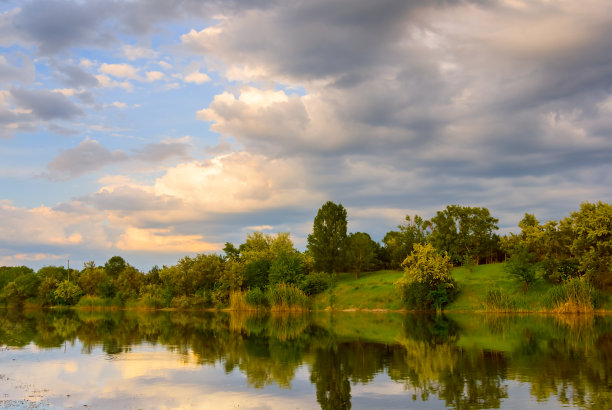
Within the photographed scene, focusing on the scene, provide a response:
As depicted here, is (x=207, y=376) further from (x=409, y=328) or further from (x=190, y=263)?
(x=190, y=263)

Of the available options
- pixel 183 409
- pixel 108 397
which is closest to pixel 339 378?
pixel 183 409

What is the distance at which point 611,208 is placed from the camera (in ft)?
206

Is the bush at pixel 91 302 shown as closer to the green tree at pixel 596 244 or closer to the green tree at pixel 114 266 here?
the green tree at pixel 114 266

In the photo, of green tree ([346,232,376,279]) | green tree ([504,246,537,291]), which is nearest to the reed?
green tree ([504,246,537,291])

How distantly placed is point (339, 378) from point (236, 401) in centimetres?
556

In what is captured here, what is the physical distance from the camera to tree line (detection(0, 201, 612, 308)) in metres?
69.3

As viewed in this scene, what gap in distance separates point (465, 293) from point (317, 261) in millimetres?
34813

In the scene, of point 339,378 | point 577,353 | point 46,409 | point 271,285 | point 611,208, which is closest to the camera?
point 46,409

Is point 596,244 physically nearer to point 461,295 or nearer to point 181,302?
point 461,295

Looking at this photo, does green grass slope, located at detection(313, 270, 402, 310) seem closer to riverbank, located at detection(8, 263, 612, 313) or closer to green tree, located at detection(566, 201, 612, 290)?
riverbank, located at detection(8, 263, 612, 313)

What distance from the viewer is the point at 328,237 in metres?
102

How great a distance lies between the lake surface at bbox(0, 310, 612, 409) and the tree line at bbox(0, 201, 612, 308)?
30.1 m

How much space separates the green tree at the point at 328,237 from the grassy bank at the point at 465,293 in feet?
23.5

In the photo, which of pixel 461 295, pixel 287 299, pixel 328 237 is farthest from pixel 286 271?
pixel 461 295
